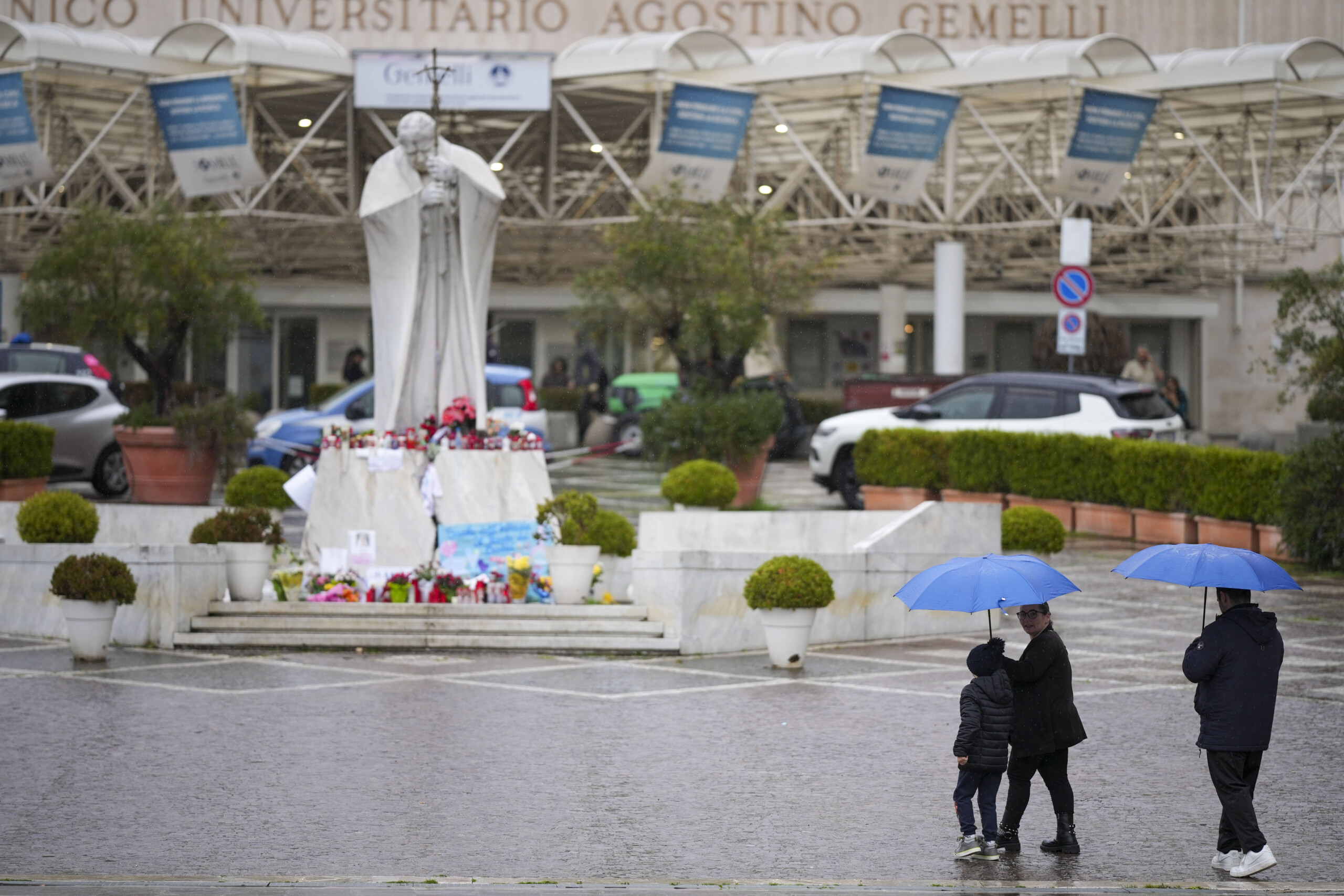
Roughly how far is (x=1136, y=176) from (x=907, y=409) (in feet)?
57.0

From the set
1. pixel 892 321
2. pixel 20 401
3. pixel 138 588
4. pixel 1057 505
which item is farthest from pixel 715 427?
pixel 892 321

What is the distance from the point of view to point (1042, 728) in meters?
6.46

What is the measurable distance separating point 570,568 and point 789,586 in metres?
2.06

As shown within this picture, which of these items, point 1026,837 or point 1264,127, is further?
point 1264,127

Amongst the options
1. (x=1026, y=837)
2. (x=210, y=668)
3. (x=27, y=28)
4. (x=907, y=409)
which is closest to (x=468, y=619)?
(x=210, y=668)

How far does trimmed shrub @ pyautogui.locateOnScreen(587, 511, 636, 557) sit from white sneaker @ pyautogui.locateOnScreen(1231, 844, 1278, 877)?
712cm

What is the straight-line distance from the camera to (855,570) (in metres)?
11.9

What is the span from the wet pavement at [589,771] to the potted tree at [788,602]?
0.64 feet

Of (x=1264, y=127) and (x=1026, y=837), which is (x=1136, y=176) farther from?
(x=1026, y=837)

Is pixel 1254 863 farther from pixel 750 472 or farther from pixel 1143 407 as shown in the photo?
pixel 750 472

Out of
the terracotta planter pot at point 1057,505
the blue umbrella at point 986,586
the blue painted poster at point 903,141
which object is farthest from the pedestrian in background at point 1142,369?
the blue umbrella at point 986,586

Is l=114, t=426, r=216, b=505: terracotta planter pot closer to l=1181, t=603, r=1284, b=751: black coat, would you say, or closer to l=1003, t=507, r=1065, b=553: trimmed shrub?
l=1003, t=507, r=1065, b=553: trimmed shrub

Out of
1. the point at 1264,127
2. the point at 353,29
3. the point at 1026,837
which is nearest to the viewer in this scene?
the point at 1026,837

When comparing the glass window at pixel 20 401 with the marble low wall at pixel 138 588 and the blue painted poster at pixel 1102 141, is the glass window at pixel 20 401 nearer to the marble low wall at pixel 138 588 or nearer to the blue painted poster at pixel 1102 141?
the marble low wall at pixel 138 588
